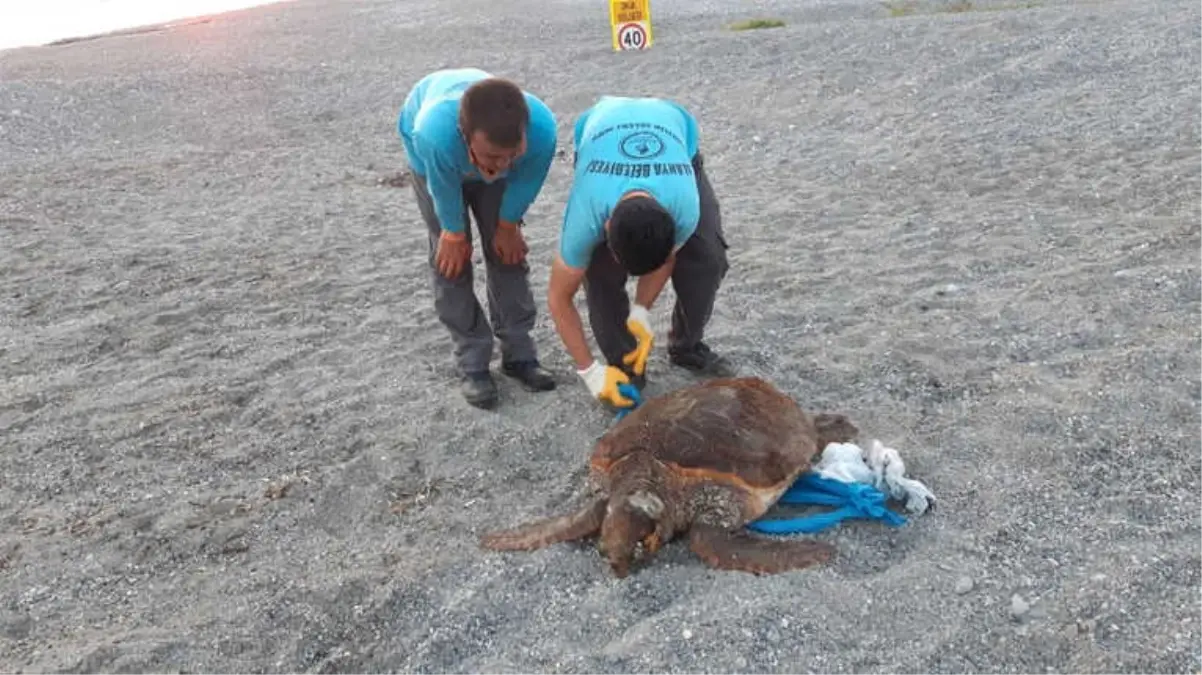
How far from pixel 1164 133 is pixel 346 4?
14.9 meters

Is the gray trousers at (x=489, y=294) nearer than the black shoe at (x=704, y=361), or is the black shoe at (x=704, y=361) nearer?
the gray trousers at (x=489, y=294)

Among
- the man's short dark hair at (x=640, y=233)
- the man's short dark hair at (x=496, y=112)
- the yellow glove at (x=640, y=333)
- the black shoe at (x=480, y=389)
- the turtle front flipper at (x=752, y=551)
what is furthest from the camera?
the black shoe at (x=480, y=389)

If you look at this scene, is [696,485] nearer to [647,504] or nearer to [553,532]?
[647,504]

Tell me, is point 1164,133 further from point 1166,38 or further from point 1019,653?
point 1019,653

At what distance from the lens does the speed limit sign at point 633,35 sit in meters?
9.92

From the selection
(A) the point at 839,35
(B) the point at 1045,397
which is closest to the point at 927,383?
(B) the point at 1045,397

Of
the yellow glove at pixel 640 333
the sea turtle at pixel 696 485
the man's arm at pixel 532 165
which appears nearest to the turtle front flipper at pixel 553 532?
the sea turtle at pixel 696 485

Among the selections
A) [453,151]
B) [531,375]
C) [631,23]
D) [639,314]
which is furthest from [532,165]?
[631,23]

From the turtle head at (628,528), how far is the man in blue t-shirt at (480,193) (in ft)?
3.47

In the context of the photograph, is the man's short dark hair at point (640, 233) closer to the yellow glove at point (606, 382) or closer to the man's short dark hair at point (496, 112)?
the man's short dark hair at point (496, 112)

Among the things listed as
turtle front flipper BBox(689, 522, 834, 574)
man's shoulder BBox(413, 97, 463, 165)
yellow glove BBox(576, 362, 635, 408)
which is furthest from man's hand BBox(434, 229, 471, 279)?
turtle front flipper BBox(689, 522, 834, 574)

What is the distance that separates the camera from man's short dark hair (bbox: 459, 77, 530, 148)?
279 centimetres

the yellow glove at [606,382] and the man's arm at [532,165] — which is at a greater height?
the man's arm at [532,165]

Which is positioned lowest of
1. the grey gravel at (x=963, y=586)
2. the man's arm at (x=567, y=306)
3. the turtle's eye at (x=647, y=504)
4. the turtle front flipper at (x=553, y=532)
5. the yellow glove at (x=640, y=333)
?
the grey gravel at (x=963, y=586)
